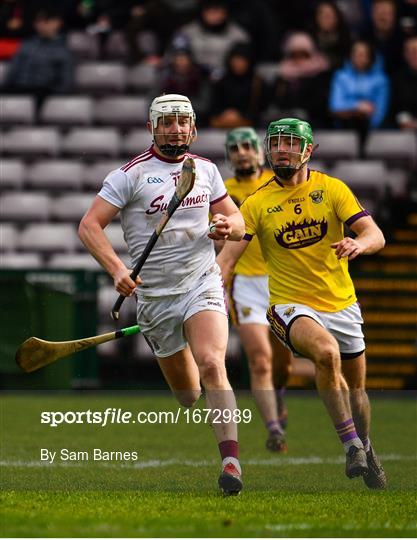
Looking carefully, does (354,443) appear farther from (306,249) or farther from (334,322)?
(306,249)

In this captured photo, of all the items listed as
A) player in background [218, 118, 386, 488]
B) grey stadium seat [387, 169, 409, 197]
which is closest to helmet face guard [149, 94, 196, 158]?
player in background [218, 118, 386, 488]

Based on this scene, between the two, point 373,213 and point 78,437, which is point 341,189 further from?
point 373,213

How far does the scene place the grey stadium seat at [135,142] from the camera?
18.1m

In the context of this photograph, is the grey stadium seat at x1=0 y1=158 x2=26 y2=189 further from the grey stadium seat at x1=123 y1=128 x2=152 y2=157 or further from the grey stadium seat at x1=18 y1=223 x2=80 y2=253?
the grey stadium seat at x1=123 y1=128 x2=152 y2=157

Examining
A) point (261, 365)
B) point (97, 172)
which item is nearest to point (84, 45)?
point (97, 172)

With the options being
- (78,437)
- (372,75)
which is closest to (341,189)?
(78,437)

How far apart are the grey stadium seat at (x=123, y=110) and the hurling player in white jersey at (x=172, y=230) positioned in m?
9.44

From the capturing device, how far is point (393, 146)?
57.7ft

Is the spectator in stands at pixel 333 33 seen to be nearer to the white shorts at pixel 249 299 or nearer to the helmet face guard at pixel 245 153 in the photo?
the helmet face guard at pixel 245 153

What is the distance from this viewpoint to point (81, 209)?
689 inches

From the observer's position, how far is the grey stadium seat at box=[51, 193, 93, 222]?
1751 cm

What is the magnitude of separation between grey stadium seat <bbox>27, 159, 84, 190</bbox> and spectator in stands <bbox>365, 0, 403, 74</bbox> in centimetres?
377

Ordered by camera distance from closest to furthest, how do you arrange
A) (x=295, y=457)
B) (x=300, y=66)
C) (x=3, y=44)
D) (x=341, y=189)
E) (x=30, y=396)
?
(x=341, y=189) → (x=295, y=457) → (x=30, y=396) → (x=300, y=66) → (x=3, y=44)

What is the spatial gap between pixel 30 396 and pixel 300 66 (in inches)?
212
